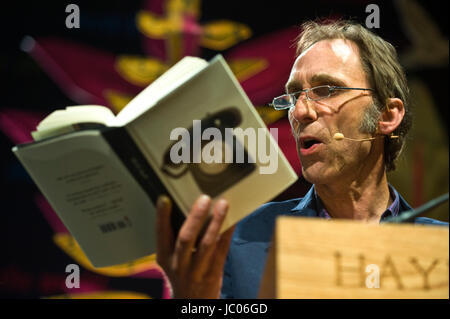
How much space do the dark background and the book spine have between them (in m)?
1.78

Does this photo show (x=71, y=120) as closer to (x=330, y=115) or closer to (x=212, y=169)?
(x=212, y=169)

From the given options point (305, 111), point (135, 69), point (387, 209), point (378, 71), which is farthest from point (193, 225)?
point (135, 69)

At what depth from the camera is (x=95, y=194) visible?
1.22m

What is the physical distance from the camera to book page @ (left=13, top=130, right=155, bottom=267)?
118 cm

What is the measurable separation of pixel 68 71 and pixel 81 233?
1908mm

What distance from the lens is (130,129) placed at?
113cm

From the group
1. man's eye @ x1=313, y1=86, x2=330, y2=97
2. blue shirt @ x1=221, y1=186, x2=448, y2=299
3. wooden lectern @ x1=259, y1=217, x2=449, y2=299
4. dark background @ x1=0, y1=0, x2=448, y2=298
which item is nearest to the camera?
wooden lectern @ x1=259, y1=217, x2=449, y2=299

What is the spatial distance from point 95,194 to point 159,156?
19 centimetres

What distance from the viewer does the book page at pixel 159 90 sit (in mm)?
1152

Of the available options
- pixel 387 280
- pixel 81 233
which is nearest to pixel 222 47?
pixel 81 233

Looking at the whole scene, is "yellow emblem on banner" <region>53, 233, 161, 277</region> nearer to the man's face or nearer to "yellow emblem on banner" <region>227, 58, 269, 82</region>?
"yellow emblem on banner" <region>227, 58, 269, 82</region>

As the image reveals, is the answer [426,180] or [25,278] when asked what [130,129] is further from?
[426,180]

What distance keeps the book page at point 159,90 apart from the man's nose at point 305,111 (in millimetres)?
583

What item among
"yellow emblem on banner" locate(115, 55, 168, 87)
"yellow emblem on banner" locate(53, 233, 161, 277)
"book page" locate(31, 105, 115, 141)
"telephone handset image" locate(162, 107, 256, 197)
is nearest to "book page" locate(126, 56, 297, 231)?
"telephone handset image" locate(162, 107, 256, 197)
